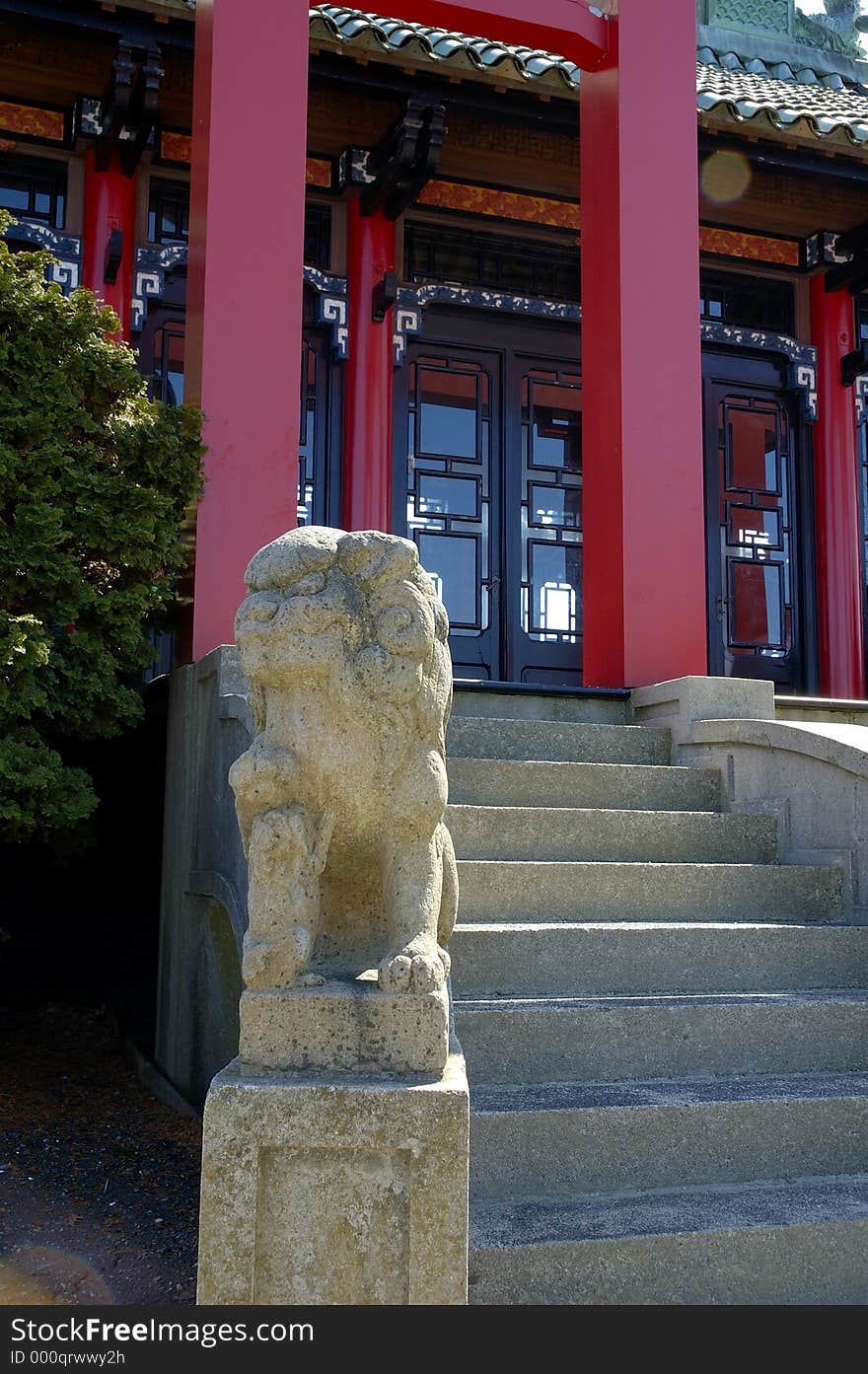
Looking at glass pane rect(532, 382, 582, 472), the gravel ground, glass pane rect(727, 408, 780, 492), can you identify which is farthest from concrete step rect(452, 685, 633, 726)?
glass pane rect(727, 408, 780, 492)

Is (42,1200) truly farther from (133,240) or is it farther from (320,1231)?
(133,240)

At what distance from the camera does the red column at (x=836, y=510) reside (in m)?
8.51

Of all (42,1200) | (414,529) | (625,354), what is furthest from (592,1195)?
(414,529)

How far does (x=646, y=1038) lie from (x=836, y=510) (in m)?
6.10

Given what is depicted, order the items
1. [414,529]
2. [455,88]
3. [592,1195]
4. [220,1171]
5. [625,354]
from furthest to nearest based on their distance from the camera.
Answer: [414,529] → [455,88] → [625,354] → [592,1195] → [220,1171]

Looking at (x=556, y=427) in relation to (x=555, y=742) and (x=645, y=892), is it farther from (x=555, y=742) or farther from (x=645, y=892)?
(x=645, y=892)

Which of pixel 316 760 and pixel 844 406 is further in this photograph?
pixel 844 406

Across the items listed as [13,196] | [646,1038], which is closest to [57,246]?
[13,196]

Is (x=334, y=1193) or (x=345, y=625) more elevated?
(x=345, y=625)

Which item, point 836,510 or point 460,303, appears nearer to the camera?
point 460,303

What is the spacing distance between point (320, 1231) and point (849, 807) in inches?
112

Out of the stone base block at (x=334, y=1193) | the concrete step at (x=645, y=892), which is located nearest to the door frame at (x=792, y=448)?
the concrete step at (x=645, y=892)

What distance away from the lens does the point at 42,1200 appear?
3.53 metres

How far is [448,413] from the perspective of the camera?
26.6 ft
